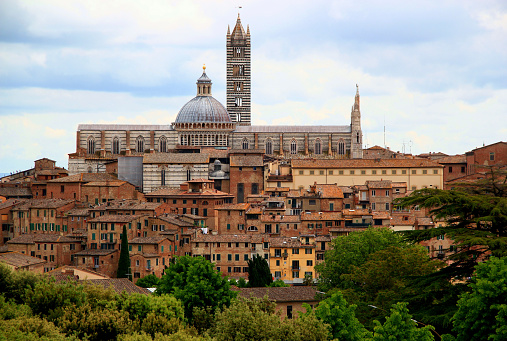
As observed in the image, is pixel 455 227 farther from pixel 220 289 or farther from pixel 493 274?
pixel 220 289

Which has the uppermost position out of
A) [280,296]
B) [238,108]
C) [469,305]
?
[238,108]

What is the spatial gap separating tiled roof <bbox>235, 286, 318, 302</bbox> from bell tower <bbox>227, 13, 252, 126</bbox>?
5253 cm

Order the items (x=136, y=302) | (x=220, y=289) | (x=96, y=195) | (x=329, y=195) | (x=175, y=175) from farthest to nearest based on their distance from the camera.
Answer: (x=175, y=175)
(x=96, y=195)
(x=329, y=195)
(x=220, y=289)
(x=136, y=302)

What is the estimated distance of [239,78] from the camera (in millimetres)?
95625

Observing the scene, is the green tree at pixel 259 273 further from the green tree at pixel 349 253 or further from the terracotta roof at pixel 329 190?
the terracotta roof at pixel 329 190

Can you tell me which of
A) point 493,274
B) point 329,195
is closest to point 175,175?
point 329,195

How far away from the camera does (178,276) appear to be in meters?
39.6

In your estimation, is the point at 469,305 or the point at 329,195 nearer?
the point at 469,305

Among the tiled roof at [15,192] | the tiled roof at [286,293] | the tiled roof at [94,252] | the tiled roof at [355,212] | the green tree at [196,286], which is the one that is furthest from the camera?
the tiled roof at [15,192]

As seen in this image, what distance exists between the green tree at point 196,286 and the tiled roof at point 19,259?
11078 millimetres

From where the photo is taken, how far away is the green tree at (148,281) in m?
47.6

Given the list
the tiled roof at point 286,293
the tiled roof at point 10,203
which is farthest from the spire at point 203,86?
the tiled roof at point 286,293

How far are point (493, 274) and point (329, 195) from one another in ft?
126

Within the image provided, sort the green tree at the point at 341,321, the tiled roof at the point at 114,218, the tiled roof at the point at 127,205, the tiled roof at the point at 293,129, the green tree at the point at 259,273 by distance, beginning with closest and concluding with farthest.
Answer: the green tree at the point at 341,321 < the green tree at the point at 259,273 < the tiled roof at the point at 114,218 < the tiled roof at the point at 127,205 < the tiled roof at the point at 293,129
